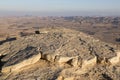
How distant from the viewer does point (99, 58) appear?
11555mm

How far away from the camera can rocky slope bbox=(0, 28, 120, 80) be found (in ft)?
33.6

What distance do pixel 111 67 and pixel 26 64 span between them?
3.97m

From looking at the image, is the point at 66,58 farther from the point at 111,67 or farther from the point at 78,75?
the point at 111,67

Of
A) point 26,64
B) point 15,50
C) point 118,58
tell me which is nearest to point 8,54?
point 15,50

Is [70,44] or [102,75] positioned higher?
[70,44]

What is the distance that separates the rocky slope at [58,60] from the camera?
1025 cm

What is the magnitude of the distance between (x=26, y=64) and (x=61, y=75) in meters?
1.71

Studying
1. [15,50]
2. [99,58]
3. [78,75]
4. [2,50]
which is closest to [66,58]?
[78,75]

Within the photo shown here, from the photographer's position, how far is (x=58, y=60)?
10867 millimetres

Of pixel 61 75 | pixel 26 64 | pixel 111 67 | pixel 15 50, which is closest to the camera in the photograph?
pixel 61 75

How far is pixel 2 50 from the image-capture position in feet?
40.9

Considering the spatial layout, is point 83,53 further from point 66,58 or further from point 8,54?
point 8,54

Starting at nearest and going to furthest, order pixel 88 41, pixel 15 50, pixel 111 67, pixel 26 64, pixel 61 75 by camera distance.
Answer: pixel 61 75, pixel 26 64, pixel 111 67, pixel 15 50, pixel 88 41

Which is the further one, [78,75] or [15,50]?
[15,50]
